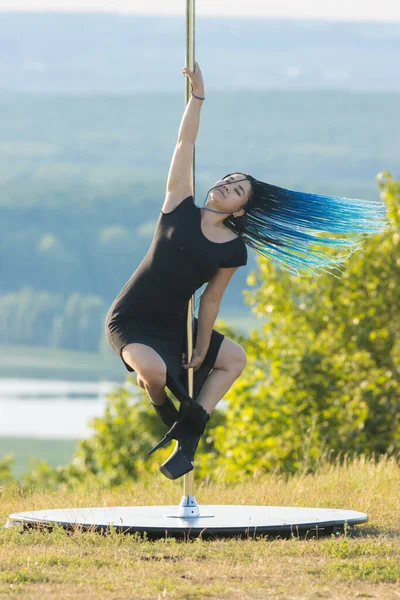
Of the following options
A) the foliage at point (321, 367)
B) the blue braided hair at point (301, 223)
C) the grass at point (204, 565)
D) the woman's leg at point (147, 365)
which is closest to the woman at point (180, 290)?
the woman's leg at point (147, 365)

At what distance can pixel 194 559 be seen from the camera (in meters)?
5.98

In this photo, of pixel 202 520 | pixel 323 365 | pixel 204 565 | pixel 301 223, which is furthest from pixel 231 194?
pixel 323 365

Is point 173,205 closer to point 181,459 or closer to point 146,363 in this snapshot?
point 146,363

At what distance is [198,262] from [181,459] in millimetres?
1179

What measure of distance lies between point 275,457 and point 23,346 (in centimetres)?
14176

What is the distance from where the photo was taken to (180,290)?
703cm

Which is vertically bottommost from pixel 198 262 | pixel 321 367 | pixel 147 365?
pixel 147 365

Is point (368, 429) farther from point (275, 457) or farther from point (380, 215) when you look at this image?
point (380, 215)

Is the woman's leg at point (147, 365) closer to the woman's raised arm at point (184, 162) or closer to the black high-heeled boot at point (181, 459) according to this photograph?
the black high-heeled boot at point (181, 459)

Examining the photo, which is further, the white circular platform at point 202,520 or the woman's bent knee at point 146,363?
the woman's bent knee at point 146,363

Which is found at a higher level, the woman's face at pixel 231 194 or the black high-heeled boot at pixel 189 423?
the woman's face at pixel 231 194

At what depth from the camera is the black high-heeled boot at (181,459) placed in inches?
275

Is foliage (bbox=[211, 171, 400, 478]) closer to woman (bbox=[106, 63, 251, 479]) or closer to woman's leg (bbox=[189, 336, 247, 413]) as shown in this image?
woman's leg (bbox=[189, 336, 247, 413])

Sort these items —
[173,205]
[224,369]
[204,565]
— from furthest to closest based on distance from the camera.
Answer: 1. [224,369]
2. [173,205]
3. [204,565]
